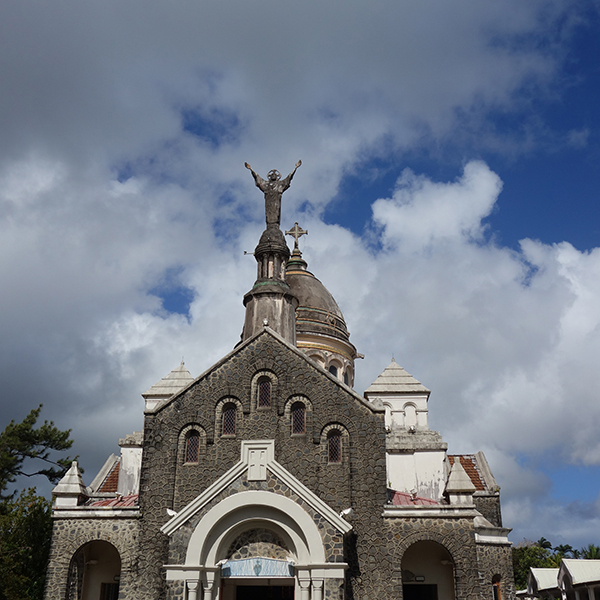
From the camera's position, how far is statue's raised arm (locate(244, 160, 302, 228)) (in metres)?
31.7

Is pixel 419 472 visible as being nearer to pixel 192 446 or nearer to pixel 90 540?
pixel 192 446

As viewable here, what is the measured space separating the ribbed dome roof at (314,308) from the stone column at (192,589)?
18.9 metres

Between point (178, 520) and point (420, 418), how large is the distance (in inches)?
686

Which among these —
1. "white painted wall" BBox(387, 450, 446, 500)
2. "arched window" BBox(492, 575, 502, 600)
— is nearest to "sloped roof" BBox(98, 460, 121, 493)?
"white painted wall" BBox(387, 450, 446, 500)

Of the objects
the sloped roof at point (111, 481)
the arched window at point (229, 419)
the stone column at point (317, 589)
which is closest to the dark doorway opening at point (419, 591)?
the stone column at point (317, 589)

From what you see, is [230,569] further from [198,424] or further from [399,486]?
[399,486]

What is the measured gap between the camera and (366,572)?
2152 cm

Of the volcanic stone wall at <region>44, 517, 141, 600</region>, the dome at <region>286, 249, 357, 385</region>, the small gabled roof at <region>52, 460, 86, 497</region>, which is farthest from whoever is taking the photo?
the dome at <region>286, 249, 357, 385</region>

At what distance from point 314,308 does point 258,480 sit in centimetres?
1889

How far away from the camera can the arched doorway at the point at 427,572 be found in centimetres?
2339

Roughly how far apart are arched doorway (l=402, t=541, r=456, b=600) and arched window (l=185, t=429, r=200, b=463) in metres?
8.40

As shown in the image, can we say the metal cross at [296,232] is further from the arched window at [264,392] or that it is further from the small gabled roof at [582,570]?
the small gabled roof at [582,570]

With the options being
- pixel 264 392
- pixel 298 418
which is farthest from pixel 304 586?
pixel 264 392

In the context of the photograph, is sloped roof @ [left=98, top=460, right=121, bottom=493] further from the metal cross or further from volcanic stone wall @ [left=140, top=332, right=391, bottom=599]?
the metal cross
